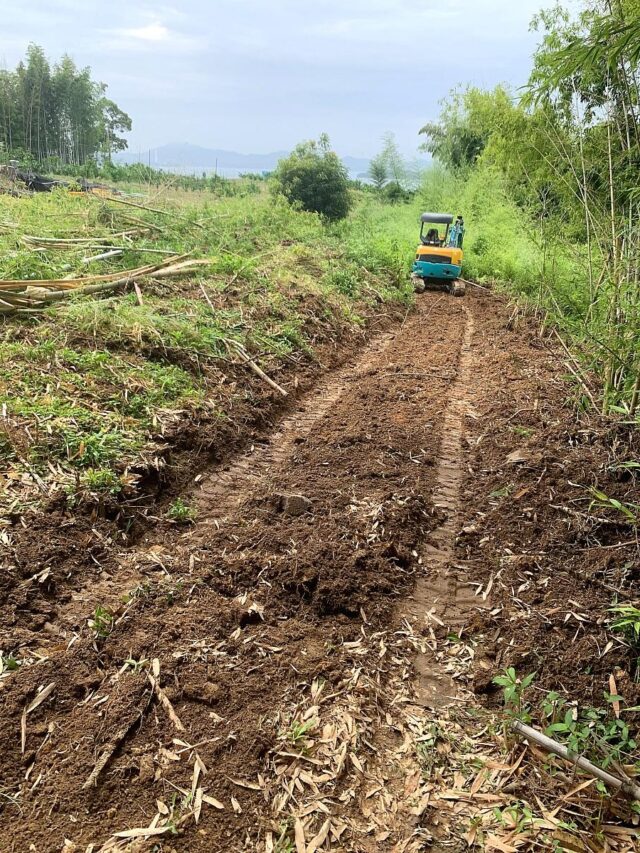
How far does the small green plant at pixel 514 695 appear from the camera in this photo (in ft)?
7.34

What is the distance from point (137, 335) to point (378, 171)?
32254 mm

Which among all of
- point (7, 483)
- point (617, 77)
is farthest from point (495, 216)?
point (7, 483)

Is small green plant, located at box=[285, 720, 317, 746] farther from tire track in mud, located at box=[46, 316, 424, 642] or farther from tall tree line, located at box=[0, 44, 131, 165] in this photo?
tall tree line, located at box=[0, 44, 131, 165]

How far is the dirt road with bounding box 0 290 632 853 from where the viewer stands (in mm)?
1931

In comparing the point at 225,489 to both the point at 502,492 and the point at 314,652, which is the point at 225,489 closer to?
the point at 314,652

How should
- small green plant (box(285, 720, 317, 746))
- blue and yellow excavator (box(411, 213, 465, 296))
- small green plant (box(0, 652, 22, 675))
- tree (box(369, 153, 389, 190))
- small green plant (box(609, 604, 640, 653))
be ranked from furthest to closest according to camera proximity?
tree (box(369, 153, 389, 190)) → blue and yellow excavator (box(411, 213, 465, 296)) → small green plant (box(609, 604, 640, 653)) → small green plant (box(0, 652, 22, 675)) → small green plant (box(285, 720, 317, 746))

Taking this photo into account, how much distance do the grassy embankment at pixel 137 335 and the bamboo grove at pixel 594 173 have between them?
309 cm

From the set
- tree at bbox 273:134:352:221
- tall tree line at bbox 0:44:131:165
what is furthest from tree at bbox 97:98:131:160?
tree at bbox 273:134:352:221

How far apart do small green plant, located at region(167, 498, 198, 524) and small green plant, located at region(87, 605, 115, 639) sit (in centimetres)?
98

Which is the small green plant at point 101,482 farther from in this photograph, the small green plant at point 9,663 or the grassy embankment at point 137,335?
the small green plant at point 9,663

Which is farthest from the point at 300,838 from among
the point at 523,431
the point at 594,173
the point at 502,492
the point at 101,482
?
the point at 594,173

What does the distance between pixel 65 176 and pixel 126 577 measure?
47.9 ft

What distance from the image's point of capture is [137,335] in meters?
5.21

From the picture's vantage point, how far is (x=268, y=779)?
2031 mm
